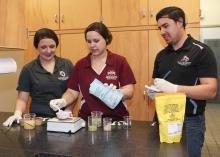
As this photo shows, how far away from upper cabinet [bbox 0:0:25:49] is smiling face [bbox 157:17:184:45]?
101cm

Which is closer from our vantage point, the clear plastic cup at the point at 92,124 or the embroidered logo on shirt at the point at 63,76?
the clear plastic cup at the point at 92,124

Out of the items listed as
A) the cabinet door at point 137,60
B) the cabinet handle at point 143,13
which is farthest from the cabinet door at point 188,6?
the cabinet door at point 137,60

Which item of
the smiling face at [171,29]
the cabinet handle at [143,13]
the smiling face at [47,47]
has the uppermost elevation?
the cabinet handle at [143,13]

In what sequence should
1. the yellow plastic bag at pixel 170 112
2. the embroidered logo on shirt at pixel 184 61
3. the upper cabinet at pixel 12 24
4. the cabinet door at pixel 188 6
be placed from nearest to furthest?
the upper cabinet at pixel 12 24 → the yellow plastic bag at pixel 170 112 → the embroidered logo on shirt at pixel 184 61 → the cabinet door at pixel 188 6

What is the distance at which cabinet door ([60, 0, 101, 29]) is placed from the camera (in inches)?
112

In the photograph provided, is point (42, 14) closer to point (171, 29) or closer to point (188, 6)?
point (188, 6)

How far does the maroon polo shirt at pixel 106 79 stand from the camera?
6.19ft

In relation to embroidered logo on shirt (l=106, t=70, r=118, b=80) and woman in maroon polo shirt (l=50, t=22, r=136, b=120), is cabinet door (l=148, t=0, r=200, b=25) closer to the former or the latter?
woman in maroon polo shirt (l=50, t=22, r=136, b=120)

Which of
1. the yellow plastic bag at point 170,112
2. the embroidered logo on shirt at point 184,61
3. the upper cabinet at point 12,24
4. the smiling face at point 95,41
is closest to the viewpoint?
the upper cabinet at point 12,24

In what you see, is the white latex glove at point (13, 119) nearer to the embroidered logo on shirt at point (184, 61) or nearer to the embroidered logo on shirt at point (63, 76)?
the embroidered logo on shirt at point (63, 76)

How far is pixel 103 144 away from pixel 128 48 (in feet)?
5.20

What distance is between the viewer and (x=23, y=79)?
207 cm

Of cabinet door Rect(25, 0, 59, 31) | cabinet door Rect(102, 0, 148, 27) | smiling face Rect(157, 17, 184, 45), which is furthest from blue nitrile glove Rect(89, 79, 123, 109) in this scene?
cabinet door Rect(25, 0, 59, 31)

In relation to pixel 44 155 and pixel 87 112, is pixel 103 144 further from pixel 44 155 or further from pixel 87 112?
pixel 87 112
